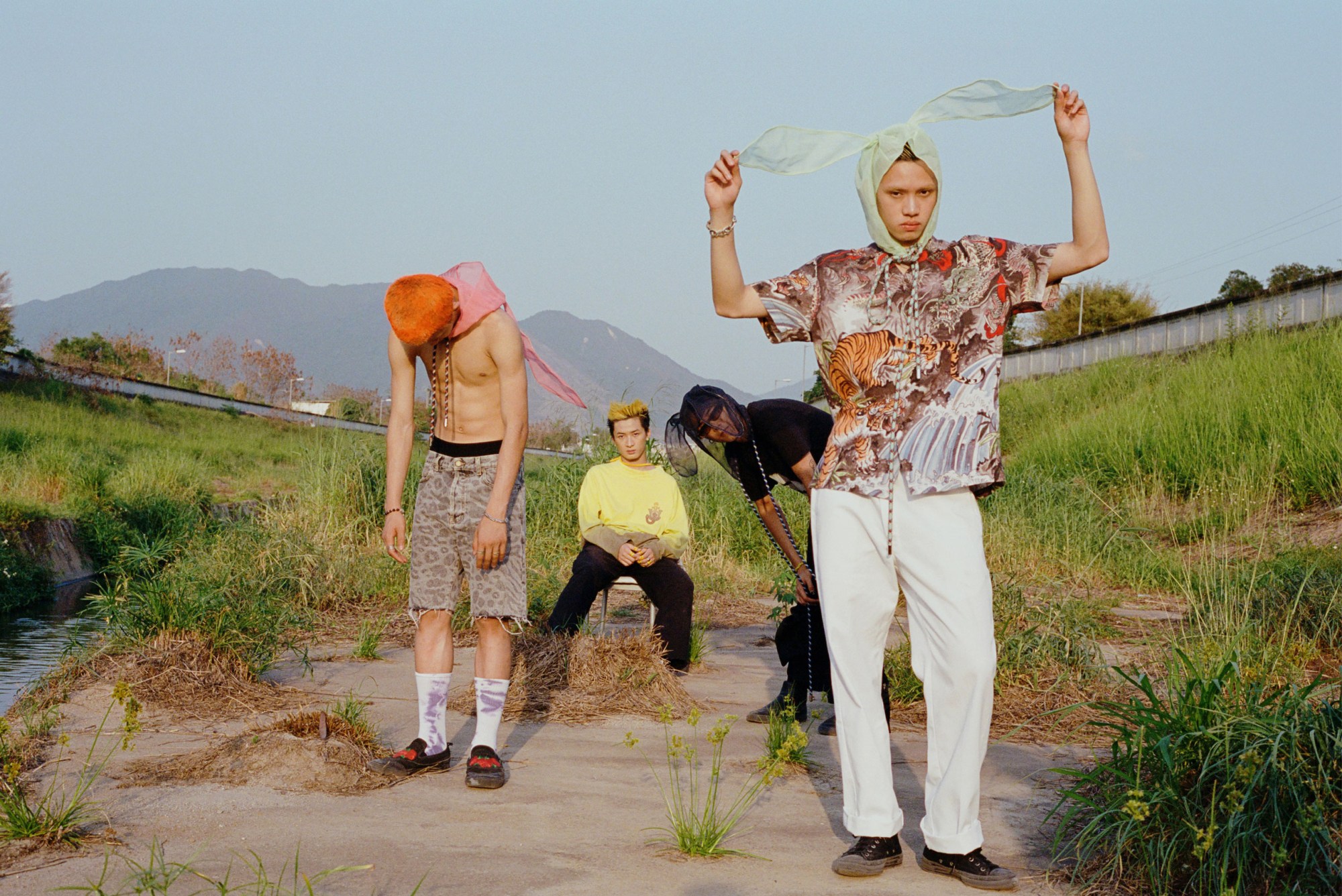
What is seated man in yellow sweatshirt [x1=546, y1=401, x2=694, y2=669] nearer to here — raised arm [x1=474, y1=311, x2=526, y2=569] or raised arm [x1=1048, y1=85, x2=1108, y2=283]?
raised arm [x1=474, y1=311, x2=526, y2=569]

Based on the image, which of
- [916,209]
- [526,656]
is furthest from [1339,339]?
[916,209]

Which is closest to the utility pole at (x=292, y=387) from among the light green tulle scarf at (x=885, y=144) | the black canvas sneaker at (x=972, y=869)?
the light green tulle scarf at (x=885, y=144)

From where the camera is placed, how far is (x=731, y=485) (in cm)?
1439

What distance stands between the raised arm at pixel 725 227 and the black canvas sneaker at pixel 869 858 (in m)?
1.57

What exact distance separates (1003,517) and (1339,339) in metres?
5.42

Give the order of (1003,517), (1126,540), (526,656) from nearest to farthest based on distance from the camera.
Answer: (526,656), (1126,540), (1003,517)

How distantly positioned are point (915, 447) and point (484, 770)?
2.05m

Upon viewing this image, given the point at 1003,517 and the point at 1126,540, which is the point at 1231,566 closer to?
the point at 1126,540

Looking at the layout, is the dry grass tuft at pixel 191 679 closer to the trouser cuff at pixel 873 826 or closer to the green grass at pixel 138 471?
the green grass at pixel 138 471

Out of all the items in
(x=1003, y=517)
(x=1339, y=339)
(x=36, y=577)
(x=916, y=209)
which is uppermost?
(x=1339, y=339)

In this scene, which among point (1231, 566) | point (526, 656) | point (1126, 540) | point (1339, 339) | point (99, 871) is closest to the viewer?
point (99, 871)

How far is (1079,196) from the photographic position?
3.32 meters

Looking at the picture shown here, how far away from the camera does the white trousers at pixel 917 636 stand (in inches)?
126

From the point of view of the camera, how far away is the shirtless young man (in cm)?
444
